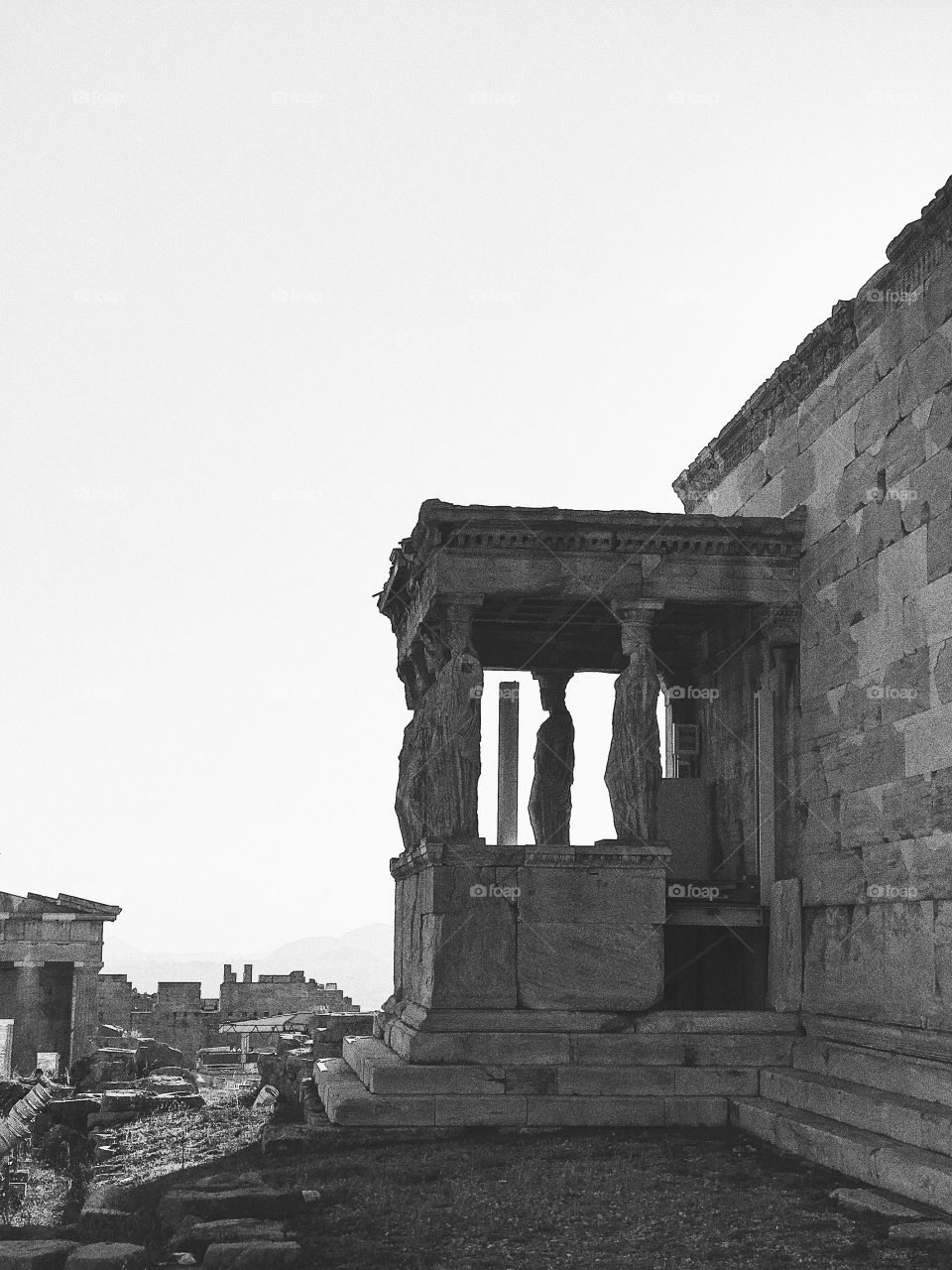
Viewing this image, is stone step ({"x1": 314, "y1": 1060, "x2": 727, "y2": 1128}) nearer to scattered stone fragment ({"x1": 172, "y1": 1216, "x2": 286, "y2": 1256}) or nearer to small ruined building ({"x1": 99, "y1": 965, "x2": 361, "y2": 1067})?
scattered stone fragment ({"x1": 172, "y1": 1216, "x2": 286, "y2": 1256})

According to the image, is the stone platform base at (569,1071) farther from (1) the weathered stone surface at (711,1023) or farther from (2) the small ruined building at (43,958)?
(2) the small ruined building at (43,958)

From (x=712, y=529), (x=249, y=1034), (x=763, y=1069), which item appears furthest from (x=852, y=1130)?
(x=249, y=1034)

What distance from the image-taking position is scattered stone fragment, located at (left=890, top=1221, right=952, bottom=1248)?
7.46 metres

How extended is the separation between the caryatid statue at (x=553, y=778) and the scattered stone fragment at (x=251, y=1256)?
8.86m

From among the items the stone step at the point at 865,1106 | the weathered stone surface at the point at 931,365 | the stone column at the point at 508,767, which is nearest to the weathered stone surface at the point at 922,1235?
the stone step at the point at 865,1106

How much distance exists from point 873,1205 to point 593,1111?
3.44 metres

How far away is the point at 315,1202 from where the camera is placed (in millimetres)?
8516

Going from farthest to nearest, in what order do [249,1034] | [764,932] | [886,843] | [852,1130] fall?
1. [249,1034]
2. [764,932]
3. [886,843]
4. [852,1130]

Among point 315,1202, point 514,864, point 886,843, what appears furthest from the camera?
point 514,864

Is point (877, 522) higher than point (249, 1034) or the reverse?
higher

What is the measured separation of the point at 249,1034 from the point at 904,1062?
2726 cm

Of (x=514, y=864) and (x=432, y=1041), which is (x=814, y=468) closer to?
(x=514, y=864)

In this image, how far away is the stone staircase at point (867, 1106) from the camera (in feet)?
29.2

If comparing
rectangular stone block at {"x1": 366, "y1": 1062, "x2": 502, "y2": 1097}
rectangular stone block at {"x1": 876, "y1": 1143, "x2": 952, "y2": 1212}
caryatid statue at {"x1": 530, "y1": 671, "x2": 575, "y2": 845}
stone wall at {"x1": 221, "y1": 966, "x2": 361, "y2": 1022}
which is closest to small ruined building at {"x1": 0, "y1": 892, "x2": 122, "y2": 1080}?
stone wall at {"x1": 221, "y1": 966, "x2": 361, "y2": 1022}
